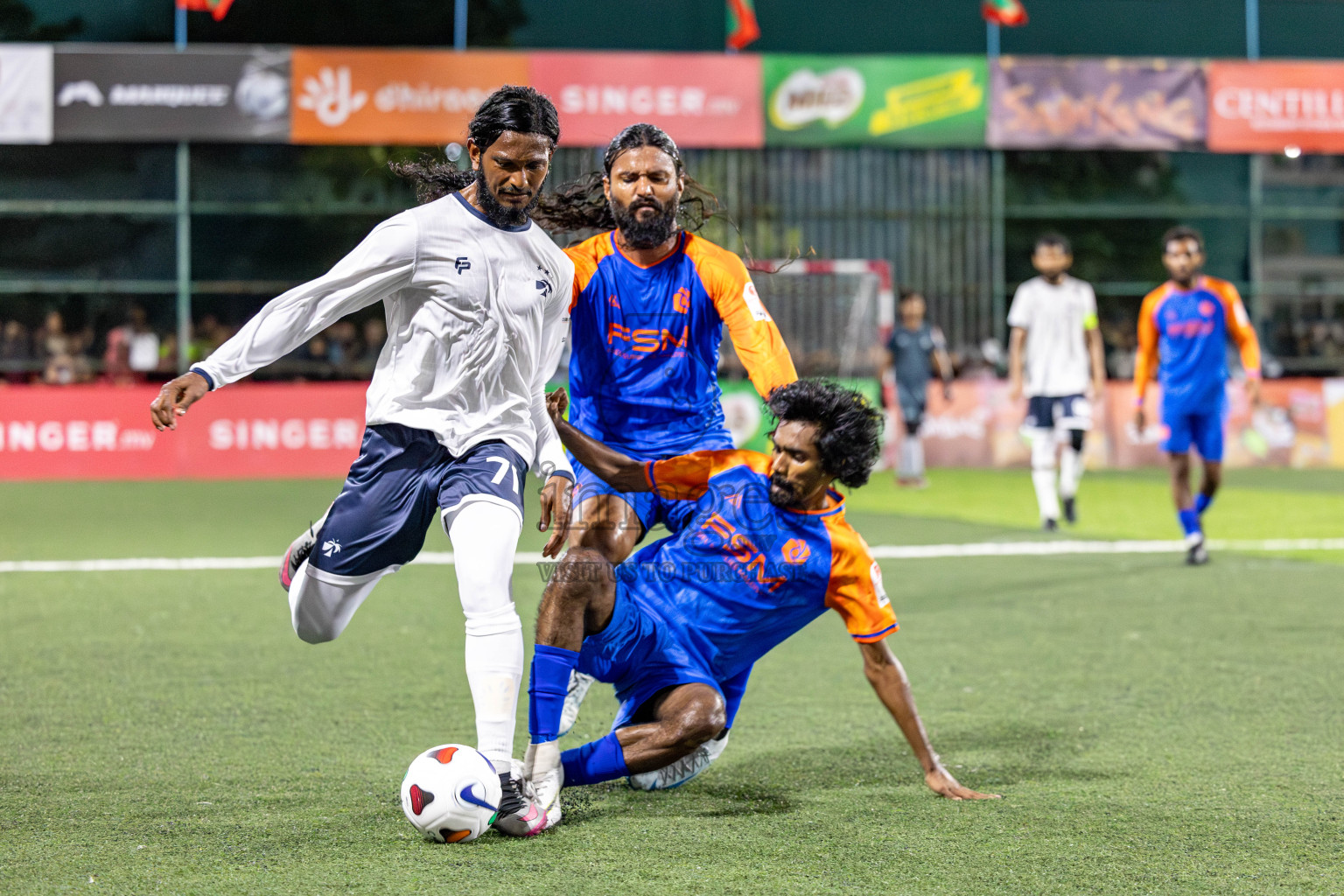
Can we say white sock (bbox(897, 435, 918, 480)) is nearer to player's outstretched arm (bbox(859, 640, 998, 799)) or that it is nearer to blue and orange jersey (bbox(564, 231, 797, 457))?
blue and orange jersey (bbox(564, 231, 797, 457))

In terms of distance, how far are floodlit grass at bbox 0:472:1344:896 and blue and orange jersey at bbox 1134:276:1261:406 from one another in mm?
1320

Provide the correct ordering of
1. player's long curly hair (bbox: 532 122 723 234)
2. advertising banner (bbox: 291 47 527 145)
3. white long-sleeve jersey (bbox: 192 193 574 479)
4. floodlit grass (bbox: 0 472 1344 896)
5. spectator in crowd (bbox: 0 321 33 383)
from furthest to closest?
spectator in crowd (bbox: 0 321 33 383) < advertising banner (bbox: 291 47 527 145) < player's long curly hair (bbox: 532 122 723 234) < white long-sleeve jersey (bbox: 192 193 574 479) < floodlit grass (bbox: 0 472 1344 896)

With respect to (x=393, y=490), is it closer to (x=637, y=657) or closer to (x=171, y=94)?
(x=637, y=657)

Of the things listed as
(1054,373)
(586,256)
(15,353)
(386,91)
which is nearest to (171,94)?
(386,91)

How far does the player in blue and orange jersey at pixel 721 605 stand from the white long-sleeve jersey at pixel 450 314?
1.52ft

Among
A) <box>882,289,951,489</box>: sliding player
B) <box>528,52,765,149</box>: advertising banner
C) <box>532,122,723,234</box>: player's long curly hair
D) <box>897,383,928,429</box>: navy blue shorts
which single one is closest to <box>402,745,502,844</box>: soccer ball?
<box>532,122,723,234</box>: player's long curly hair

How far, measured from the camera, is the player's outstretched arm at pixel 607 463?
4.97 metres

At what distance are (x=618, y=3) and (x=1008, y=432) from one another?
9.66 metres

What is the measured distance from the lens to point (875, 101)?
1838cm

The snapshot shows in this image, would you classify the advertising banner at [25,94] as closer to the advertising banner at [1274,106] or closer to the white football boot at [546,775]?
the advertising banner at [1274,106]

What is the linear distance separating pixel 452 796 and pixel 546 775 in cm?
39

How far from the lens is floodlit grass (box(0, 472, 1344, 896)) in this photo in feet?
11.8

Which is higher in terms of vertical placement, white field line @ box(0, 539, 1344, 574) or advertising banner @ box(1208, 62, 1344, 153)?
advertising banner @ box(1208, 62, 1344, 153)

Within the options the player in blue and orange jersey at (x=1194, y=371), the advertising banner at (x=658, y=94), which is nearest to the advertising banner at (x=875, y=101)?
the advertising banner at (x=658, y=94)
